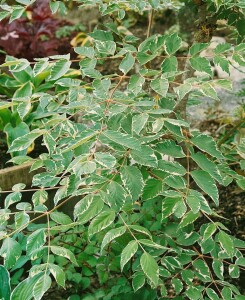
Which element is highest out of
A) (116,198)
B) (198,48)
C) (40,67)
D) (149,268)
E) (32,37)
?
(198,48)

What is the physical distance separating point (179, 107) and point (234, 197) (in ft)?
3.32

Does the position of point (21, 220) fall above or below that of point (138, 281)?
above

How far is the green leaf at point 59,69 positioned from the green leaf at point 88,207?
0.42 m

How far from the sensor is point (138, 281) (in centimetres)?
171

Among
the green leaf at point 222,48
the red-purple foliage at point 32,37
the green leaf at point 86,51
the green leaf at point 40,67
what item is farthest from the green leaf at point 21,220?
the red-purple foliage at point 32,37

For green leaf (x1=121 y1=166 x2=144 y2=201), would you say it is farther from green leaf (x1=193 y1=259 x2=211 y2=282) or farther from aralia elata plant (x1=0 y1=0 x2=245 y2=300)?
green leaf (x1=193 y1=259 x2=211 y2=282)

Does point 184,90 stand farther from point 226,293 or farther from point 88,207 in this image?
point 226,293

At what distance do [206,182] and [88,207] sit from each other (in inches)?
13.4

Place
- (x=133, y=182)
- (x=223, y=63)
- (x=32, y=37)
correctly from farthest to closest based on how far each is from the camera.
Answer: (x=32, y=37)
(x=223, y=63)
(x=133, y=182)

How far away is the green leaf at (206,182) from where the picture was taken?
146 centimetres

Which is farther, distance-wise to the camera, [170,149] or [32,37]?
[32,37]

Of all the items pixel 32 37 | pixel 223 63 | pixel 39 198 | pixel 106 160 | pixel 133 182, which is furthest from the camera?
pixel 32 37

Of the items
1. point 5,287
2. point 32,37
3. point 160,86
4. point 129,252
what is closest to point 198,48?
point 160,86

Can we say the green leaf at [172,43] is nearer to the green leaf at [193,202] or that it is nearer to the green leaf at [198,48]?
the green leaf at [198,48]
